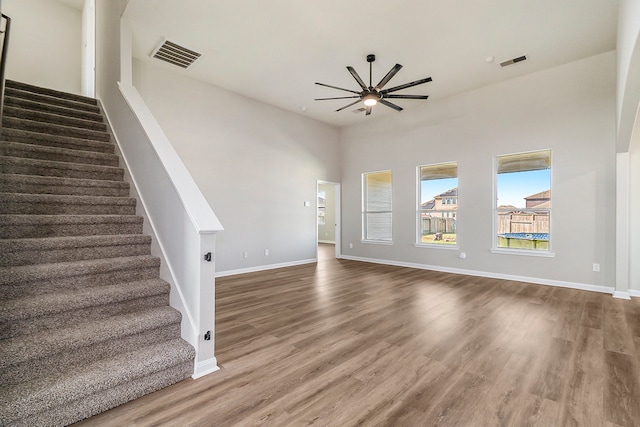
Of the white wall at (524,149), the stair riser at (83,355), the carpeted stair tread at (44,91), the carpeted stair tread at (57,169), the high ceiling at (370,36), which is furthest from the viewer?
the white wall at (524,149)

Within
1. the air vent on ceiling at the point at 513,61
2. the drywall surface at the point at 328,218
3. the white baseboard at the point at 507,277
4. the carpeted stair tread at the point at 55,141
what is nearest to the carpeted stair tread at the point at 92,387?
the carpeted stair tread at the point at 55,141

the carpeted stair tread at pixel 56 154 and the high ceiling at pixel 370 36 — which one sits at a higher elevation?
the high ceiling at pixel 370 36

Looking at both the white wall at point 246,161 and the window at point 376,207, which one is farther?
the window at point 376,207

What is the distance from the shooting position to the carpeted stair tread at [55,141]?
3152 mm

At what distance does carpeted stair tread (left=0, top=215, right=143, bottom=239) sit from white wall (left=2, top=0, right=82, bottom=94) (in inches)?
189

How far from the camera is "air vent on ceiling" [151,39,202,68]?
4.45m

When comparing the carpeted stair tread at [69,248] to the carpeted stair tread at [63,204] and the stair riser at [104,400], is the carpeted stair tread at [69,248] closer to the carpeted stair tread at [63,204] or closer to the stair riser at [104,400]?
the carpeted stair tread at [63,204]

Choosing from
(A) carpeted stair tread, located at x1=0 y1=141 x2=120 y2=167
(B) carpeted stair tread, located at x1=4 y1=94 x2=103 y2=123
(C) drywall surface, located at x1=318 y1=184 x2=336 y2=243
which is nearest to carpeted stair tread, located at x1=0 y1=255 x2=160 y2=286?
(A) carpeted stair tread, located at x1=0 y1=141 x2=120 y2=167

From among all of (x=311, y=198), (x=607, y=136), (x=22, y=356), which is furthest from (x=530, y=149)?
(x=22, y=356)

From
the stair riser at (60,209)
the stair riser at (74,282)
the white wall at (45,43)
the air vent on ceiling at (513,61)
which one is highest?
the white wall at (45,43)

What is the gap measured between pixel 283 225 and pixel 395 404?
5.23 metres

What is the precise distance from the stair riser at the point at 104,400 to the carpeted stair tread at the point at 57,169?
242 cm

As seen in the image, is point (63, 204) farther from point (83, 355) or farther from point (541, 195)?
point (541, 195)

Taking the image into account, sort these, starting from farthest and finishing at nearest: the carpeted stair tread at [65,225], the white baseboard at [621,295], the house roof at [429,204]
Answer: the house roof at [429,204]
the white baseboard at [621,295]
the carpeted stair tread at [65,225]
